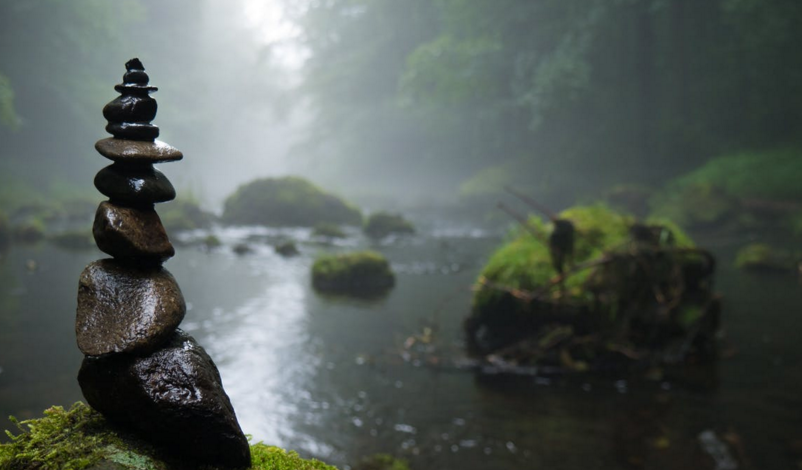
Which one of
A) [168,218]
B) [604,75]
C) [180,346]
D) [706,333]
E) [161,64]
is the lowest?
[706,333]

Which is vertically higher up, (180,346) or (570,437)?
(180,346)

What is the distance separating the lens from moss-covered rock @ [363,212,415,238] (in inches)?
828

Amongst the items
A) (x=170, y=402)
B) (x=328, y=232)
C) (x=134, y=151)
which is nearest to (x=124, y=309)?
(x=170, y=402)

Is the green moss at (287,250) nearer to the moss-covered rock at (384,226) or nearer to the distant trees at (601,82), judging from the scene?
the moss-covered rock at (384,226)

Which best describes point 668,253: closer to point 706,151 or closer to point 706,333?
point 706,333

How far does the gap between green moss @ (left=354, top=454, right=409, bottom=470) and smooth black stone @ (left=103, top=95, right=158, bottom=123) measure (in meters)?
3.62

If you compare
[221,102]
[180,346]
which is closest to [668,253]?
[180,346]

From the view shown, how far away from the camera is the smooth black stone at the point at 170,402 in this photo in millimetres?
1751

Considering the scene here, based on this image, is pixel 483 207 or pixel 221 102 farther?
pixel 221 102

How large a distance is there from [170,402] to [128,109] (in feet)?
3.42

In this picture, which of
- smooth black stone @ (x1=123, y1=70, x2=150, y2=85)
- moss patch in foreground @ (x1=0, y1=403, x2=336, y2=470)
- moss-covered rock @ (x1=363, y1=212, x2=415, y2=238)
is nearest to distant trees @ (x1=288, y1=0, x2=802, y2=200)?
moss-covered rock @ (x1=363, y1=212, x2=415, y2=238)

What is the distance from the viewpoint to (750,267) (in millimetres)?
13211

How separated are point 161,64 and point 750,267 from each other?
36.3m

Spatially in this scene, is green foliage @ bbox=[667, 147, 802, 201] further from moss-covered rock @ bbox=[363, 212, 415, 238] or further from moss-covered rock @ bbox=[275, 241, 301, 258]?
moss-covered rock @ bbox=[275, 241, 301, 258]
